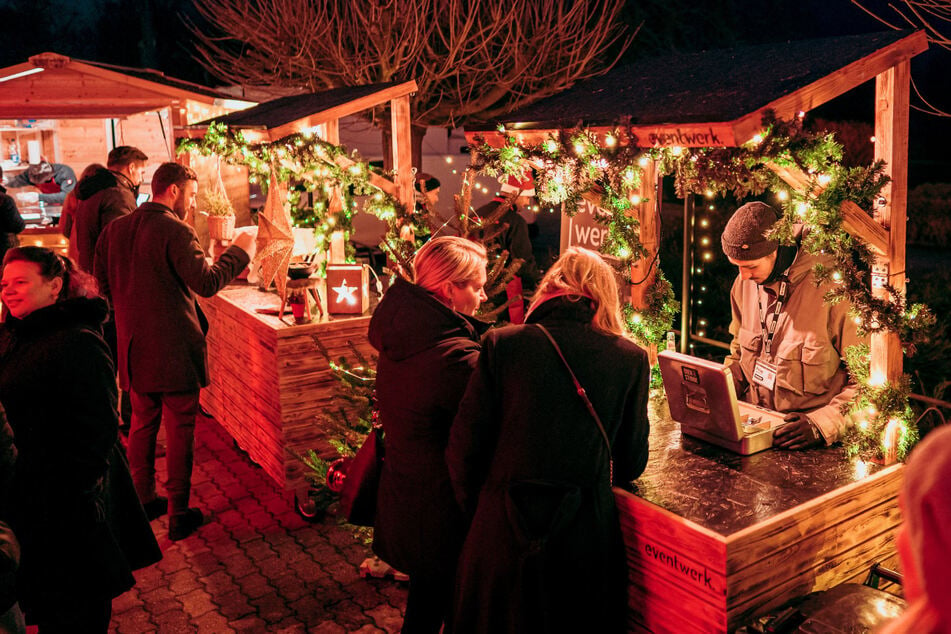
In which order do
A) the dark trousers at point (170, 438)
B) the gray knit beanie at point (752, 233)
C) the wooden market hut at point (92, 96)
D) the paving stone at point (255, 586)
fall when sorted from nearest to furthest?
1. the gray knit beanie at point (752, 233)
2. the paving stone at point (255, 586)
3. the dark trousers at point (170, 438)
4. the wooden market hut at point (92, 96)

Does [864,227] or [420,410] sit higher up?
[864,227]

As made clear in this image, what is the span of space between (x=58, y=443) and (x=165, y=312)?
205cm

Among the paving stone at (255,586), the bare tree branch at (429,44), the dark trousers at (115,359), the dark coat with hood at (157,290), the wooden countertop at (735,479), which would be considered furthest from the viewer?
the bare tree branch at (429,44)

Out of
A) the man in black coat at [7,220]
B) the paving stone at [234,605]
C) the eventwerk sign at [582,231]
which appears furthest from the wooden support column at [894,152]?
the man in black coat at [7,220]

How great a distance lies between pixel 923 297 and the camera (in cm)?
913

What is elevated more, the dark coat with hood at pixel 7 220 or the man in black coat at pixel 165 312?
the dark coat with hood at pixel 7 220

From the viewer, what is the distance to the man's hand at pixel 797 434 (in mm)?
3709

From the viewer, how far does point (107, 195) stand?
6648 mm

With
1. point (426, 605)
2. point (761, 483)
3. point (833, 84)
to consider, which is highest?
point (833, 84)

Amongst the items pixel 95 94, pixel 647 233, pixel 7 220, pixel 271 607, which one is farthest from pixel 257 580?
pixel 95 94

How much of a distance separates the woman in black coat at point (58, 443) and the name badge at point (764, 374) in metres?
2.86

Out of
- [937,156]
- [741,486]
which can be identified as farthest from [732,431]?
[937,156]

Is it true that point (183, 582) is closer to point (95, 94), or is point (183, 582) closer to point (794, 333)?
point (794, 333)

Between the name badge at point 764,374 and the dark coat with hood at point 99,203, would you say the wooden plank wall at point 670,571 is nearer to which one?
the name badge at point 764,374
